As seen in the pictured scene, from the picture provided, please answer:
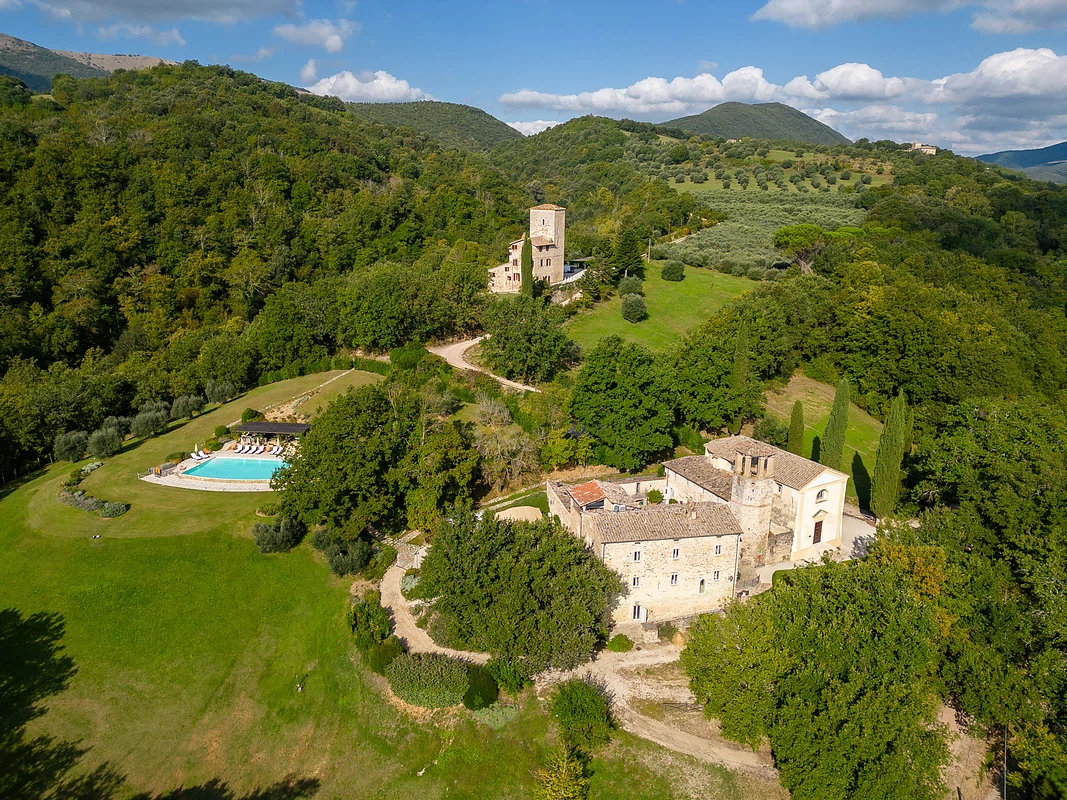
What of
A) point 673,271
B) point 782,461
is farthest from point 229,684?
point 673,271

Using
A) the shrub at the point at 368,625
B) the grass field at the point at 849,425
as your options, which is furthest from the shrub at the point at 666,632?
the grass field at the point at 849,425

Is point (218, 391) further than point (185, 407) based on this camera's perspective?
Yes

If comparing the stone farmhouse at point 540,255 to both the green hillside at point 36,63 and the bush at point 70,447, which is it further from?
the green hillside at point 36,63

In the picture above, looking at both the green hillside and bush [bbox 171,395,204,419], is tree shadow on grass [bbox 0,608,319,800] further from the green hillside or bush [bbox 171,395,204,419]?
the green hillside

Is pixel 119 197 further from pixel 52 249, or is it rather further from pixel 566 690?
pixel 566 690

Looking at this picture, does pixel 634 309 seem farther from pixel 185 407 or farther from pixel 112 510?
pixel 112 510

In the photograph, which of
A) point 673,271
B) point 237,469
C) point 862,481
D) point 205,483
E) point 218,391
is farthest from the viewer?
point 673,271
